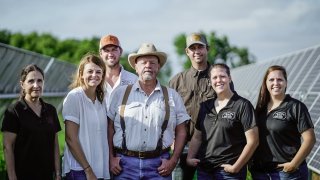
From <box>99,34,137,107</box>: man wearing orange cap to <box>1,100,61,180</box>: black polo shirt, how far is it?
1449 millimetres

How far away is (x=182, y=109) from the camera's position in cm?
449

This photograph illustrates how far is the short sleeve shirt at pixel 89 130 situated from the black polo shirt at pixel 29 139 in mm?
200

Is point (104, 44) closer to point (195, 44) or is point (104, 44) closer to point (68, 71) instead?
point (195, 44)

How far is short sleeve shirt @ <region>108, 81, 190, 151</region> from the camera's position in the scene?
4289mm

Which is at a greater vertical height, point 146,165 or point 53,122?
point 53,122

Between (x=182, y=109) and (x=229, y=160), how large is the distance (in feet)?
2.30

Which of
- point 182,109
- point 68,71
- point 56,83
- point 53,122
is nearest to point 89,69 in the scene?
point 53,122

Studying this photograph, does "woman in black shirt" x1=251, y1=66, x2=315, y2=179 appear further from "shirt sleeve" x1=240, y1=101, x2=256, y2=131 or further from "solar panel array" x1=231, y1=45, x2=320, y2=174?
"solar panel array" x1=231, y1=45, x2=320, y2=174

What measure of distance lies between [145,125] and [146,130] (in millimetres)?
51

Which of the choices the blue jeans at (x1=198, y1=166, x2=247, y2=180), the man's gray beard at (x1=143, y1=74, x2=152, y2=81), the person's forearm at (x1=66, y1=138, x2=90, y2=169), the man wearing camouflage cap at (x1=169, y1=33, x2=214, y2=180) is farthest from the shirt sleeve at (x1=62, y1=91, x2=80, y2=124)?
the man wearing camouflage cap at (x1=169, y1=33, x2=214, y2=180)

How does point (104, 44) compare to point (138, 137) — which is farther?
point (104, 44)

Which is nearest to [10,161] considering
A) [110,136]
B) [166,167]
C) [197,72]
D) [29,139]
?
[29,139]

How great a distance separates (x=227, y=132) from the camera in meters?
4.30

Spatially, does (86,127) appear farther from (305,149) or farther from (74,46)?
(74,46)
